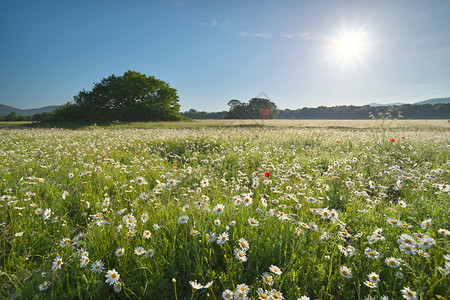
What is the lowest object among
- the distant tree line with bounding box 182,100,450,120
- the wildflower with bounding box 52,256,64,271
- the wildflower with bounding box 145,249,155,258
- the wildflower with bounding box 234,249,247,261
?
the wildflower with bounding box 145,249,155,258

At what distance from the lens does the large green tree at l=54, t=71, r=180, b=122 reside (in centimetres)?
3828

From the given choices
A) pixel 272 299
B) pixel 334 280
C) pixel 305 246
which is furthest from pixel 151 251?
pixel 334 280

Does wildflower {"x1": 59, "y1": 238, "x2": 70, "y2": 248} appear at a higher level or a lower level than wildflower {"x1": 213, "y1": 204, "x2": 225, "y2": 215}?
lower

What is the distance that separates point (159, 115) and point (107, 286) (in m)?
42.0

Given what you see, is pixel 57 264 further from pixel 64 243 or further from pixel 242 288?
pixel 242 288

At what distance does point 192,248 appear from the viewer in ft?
7.13

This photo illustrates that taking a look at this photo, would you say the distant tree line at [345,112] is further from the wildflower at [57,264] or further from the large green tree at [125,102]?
the wildflower at [57,264]

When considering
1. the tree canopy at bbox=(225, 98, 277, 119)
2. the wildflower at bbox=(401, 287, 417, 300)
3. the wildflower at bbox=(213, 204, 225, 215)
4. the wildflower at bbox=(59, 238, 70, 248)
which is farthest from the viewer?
the tree canopy at bbox=(225, 98, 277, 119)

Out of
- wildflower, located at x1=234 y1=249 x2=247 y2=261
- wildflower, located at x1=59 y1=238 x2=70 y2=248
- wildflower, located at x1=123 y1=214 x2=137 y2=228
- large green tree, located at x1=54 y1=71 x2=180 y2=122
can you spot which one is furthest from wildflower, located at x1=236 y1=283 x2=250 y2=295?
large green tree, located at x1=54 y1=71 x2=180 y2=122

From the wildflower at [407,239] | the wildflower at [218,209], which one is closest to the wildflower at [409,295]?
the wildflower at [407,239]

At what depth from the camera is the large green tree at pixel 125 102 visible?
3828 centimetres

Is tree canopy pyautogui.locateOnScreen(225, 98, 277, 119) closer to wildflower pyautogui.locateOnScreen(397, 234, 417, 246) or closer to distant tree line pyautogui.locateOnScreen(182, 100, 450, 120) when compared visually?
distant tree line pyautogui.locateOnScreen(182, 100, 450, 120)

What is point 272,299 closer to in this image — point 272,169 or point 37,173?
point 272,169

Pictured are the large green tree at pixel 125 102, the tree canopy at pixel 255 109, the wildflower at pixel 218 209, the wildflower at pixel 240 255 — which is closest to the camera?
the wildflower at pixel 240 255
